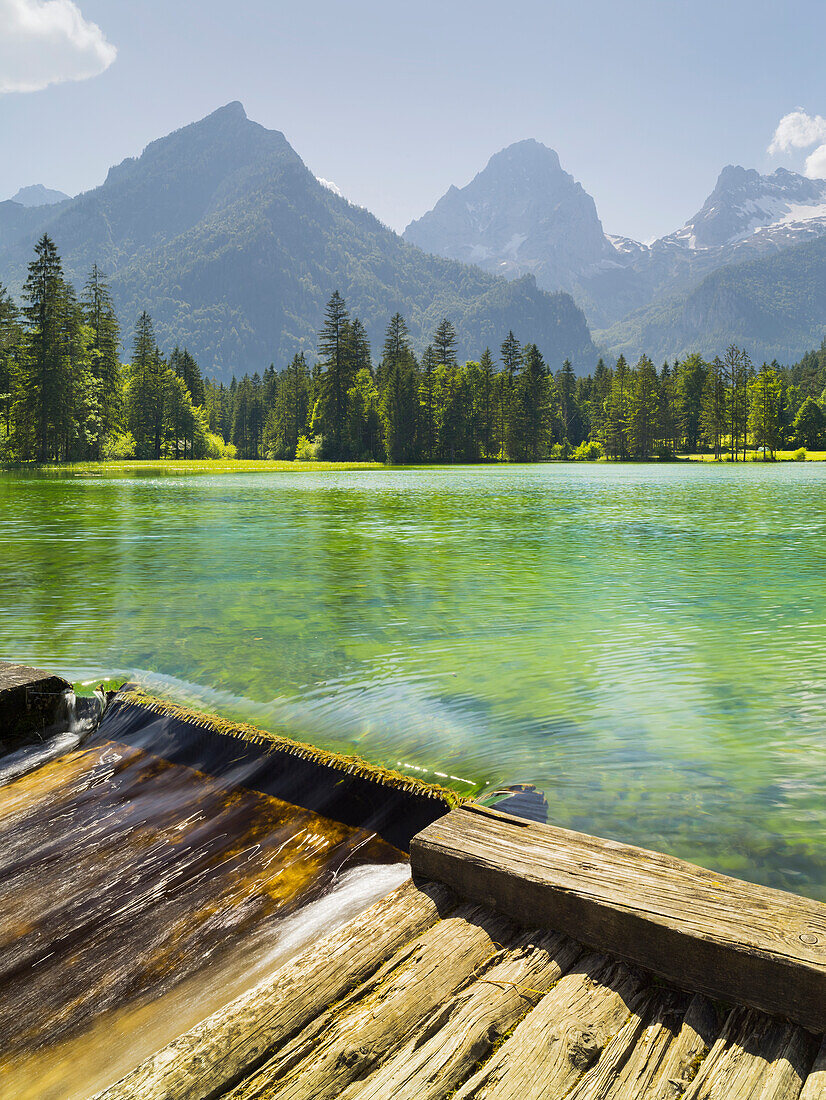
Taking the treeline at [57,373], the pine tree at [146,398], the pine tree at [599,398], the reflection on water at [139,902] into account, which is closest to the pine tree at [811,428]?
the pine tree at [599,398]

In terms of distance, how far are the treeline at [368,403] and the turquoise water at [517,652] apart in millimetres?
57820


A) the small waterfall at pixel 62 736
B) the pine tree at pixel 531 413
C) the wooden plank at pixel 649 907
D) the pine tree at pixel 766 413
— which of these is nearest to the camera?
the wooden plank at pixel 649 907

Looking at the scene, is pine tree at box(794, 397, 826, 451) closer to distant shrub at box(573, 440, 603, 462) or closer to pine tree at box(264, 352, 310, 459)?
distant shrub at box(573, 440, 603, 462)

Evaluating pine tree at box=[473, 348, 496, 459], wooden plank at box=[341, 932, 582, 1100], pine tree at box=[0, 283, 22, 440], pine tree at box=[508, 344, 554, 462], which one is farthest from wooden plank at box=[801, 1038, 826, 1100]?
pine tree at box=[473, 348, 496, 459]

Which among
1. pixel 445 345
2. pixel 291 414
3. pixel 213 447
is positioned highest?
pixel 445 345

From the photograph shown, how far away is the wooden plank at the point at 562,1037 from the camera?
2242 mm

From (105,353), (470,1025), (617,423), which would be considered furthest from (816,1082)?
(617,423)

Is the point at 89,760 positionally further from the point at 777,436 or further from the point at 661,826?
the point at 777,436

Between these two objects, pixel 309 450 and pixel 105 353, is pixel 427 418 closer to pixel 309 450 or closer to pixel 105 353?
pixel 309 450

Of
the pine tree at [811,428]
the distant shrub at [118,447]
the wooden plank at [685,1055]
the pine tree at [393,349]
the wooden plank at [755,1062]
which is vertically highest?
the pine tree at [393,349]

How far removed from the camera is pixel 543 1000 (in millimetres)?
2588

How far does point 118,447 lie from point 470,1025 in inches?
3737

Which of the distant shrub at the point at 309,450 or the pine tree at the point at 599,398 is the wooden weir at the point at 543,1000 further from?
the pine tree at the point at 599,398

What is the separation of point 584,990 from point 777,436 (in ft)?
409
